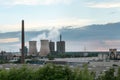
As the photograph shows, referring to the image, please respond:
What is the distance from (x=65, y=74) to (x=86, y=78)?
1.63 metres

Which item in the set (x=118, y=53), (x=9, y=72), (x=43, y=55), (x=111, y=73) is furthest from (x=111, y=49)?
(x=9, y=72)

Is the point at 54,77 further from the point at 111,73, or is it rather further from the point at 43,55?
the point at 43,55

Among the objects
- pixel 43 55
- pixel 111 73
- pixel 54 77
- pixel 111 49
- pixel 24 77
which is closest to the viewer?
pixel 54 77

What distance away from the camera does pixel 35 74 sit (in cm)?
3206

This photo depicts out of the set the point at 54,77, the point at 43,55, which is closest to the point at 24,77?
the point at 54,77

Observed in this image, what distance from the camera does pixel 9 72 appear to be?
3400cm

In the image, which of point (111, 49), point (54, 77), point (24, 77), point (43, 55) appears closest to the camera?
point (54, 77)

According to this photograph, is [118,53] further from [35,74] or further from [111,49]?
[35,74]

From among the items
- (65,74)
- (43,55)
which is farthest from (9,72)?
(43,55)

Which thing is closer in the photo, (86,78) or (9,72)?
(86,78)

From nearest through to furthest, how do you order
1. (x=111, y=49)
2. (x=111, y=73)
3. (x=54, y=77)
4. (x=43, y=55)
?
1. (x=54, y=77)
2. (x=111, y=73)
3. (x=111, y=49)
4. (x=43, y=55)

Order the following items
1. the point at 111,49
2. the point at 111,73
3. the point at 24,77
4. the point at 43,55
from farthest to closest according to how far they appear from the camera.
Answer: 1. the point at 43,55
2. the point at 111,49
3. the point at 111,73
4. the point at 24,77

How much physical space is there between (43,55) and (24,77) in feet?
411

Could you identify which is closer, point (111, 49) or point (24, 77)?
point (24, 77)
